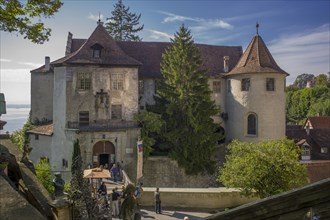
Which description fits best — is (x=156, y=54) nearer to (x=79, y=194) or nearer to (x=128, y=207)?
(x=79, y=194)

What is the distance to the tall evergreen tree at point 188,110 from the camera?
32125 mm

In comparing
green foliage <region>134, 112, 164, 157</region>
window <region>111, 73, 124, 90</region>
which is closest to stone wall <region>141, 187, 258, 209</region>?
green foliage <region>134, 112, 164, 157</region>

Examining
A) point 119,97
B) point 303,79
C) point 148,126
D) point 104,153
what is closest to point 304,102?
point 148,126

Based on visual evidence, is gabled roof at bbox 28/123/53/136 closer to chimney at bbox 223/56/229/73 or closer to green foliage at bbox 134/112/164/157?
green foliage at bbox 134/112/164/157

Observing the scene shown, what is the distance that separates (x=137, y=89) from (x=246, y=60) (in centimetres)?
1212

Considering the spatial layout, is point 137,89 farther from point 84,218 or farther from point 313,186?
point 313,186

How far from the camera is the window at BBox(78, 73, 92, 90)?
31.5 m

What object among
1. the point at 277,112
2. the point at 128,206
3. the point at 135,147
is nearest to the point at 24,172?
the point at 128,206

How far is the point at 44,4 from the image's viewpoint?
13195mm

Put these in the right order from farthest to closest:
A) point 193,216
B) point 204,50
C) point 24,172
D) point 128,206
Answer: point 204,50
point 193,216
point 24,172
point 128,206

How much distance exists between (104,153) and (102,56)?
8.80 meters

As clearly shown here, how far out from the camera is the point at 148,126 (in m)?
31.8

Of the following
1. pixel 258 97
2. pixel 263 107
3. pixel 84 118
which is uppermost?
pixel 258 97

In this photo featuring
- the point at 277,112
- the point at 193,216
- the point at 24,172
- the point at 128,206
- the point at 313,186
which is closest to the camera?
the point at 313,186
